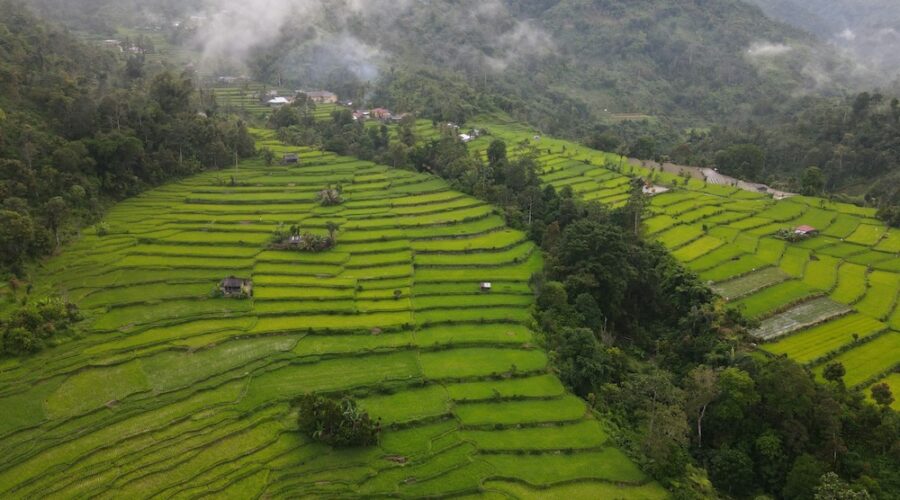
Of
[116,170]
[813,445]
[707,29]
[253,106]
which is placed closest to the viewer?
[813,445]

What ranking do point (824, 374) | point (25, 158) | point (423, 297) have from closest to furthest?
point (824, 374), point (423, 297), point (25, 158)

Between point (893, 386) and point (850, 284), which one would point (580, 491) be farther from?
point (850, 284)

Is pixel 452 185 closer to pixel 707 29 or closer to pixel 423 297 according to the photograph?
pixel 423 297

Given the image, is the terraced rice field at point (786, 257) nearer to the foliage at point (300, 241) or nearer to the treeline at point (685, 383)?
the treeline at point (685, 383)

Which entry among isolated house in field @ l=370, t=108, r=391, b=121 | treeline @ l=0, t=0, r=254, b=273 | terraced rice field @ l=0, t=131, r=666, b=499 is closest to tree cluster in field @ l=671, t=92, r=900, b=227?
isolated house in field @ l=370, t=108, r=391, b=121

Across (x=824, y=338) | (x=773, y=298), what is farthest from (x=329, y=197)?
(x=824, y=338)

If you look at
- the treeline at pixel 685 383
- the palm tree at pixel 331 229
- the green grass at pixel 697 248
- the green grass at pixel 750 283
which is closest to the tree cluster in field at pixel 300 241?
the palm tree at pixel 331 229

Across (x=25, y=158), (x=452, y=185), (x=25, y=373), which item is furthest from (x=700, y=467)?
(x=25, y=158)
